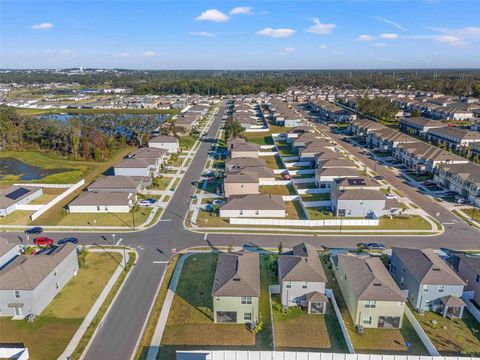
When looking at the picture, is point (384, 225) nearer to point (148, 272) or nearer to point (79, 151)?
point (148, 272)

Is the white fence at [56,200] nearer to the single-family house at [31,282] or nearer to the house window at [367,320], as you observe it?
the single-family house at [31,282]

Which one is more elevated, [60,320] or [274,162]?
[274,162]

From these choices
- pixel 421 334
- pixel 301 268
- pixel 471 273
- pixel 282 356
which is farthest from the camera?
pixel 471 273

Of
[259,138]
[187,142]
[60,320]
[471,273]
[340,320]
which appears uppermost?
[259,138]

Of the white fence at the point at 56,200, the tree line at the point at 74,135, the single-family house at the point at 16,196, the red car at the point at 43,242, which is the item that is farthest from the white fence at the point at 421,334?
the tree line at the point at 74,135

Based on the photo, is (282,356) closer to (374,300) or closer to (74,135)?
(374,300)

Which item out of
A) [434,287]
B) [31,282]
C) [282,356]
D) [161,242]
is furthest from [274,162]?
[282,356]

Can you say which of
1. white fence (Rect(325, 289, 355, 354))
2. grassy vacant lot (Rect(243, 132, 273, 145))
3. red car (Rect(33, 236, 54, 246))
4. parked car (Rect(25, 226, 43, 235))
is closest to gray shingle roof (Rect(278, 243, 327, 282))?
white fence (Rect(325, 289, 355, 354))
